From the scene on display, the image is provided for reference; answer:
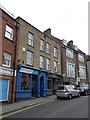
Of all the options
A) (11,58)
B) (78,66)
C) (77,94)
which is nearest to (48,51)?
(77,94)

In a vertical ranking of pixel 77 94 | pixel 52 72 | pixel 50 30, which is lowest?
pixel 77 94

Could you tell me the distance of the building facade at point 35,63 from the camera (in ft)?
71.1

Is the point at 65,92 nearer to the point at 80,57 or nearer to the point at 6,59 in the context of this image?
the point at 6,59

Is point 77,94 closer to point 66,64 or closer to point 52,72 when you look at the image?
point 52,72

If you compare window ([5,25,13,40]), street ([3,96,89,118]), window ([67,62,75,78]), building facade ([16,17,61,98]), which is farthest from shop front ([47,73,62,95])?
street ([3,96,89,118])

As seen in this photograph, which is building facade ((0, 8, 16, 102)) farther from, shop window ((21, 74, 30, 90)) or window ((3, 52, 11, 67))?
shop window ((21, 74, 30, 90))

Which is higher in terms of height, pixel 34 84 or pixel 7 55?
pixel 7 55

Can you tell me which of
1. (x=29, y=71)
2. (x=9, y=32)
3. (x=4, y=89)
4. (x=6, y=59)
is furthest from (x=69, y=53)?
(x=4, y=89)

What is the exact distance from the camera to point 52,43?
30.0 meters

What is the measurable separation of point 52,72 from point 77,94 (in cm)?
479

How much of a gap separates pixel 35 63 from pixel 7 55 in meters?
5.77

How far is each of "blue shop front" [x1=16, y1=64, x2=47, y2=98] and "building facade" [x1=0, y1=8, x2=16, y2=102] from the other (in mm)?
1148

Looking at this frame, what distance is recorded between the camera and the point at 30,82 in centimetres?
2330

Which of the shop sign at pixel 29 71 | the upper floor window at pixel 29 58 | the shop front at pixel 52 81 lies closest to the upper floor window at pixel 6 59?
the shop sign at pixel 29 71
